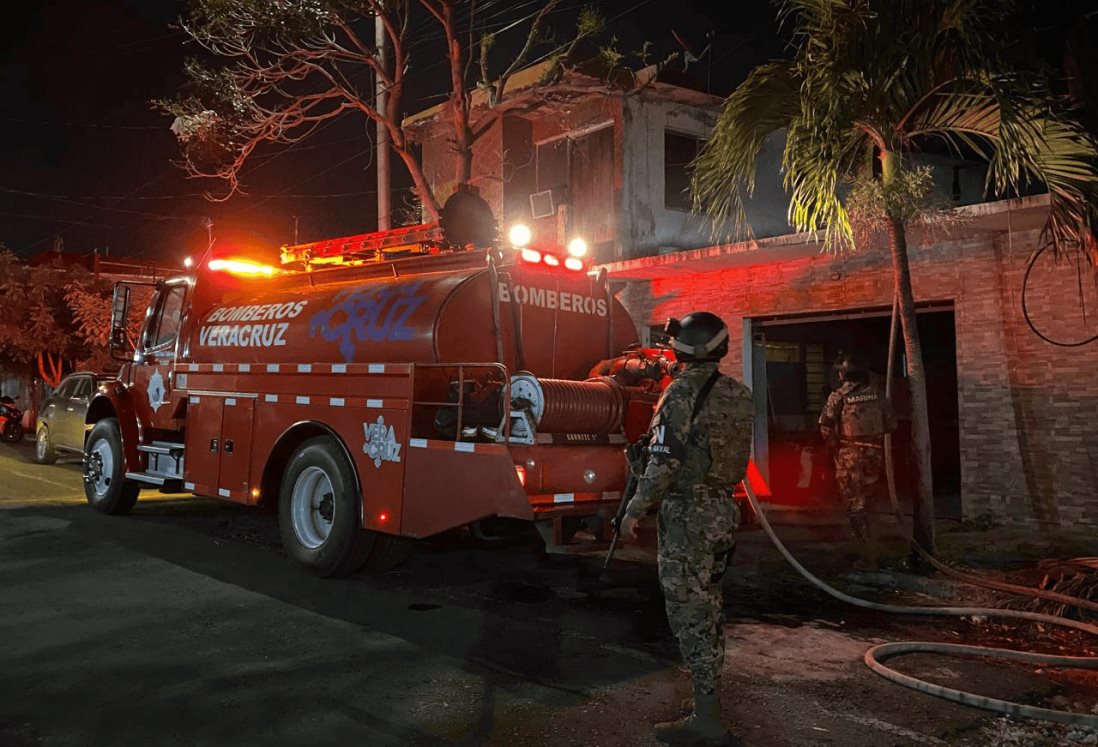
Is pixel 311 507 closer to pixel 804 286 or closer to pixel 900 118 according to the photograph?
pixel 900 118

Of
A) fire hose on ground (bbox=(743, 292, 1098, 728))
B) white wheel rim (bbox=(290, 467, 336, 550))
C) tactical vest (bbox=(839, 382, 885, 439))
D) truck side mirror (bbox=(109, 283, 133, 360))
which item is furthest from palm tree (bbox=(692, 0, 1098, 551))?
truck side mirror (bbox=(109, 283, 133, 360))

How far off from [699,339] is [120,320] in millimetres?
8167

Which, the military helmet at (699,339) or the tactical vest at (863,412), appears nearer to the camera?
the military helmet at (699,339)

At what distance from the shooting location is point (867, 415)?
342 inches

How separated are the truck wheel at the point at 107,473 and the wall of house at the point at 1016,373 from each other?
9179 mm

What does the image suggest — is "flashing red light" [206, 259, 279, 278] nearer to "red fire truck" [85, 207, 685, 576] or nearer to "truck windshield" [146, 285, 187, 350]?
"red fire truck" [85, 207, 685, 576]

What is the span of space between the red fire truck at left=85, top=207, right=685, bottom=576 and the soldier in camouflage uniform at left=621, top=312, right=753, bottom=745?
6.42ft

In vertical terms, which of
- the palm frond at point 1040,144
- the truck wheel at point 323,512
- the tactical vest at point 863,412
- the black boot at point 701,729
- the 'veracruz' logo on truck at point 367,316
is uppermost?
the palm frond at point 1040,144

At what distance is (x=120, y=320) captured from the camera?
10.0 meters

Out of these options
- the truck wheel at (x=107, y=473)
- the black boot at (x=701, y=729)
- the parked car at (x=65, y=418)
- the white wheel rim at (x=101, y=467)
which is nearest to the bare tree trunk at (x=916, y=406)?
the black boot at (x=701, y=729)

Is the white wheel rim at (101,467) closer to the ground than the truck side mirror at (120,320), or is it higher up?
closer to the ground

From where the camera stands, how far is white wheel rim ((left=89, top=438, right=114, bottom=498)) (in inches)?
403

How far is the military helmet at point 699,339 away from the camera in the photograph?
4180 millimetres

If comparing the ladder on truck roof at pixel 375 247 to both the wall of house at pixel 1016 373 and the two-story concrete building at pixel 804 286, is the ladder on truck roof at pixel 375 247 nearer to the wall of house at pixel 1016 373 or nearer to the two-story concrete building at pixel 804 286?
the two-story concrete building at pixel 804 286
